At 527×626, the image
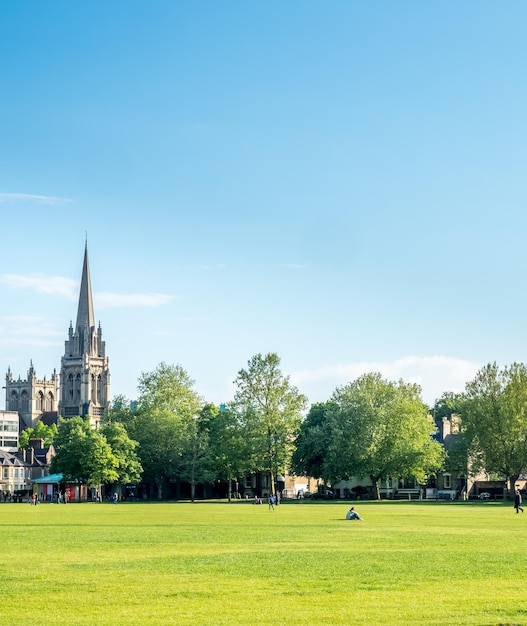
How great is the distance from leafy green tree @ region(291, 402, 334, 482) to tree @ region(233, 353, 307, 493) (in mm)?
2988

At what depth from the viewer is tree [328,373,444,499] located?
120688mm

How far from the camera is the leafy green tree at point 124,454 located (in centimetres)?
13450

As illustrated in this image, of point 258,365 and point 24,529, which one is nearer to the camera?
point 24,529

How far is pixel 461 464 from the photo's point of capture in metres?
125

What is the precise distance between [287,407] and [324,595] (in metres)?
106

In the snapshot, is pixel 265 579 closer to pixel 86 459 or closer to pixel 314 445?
pixel 314 445

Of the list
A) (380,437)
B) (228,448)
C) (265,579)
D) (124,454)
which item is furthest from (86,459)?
(265,579)

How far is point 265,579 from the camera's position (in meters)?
26.4

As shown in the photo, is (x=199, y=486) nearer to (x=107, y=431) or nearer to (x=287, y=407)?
(x=107, y=431)

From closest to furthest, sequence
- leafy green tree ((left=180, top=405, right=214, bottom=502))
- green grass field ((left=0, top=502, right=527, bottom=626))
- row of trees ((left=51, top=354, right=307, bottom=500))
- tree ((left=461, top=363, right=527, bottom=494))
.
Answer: green grass field ((left=0, top=502, right=527, bottom=626)) < tree ((left=461, top=363, right=527, bottom=494)) < row of trees ((left=51, top=354, right=307, bottom=500)) < leafy green tree ((left=180, top=405, right=214, bottom=502))

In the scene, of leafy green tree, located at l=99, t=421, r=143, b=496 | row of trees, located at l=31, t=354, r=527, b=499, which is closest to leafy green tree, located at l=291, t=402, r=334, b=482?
row of trees, located at l=31, t=354, r=527, b=499

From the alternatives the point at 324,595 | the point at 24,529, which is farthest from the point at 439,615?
the point at 24,529

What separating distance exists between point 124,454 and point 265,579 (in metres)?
111

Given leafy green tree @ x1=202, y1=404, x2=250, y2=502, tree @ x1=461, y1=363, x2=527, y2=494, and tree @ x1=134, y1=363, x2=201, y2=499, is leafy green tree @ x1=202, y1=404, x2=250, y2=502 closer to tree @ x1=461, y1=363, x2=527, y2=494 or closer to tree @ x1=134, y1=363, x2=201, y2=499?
tree @ x1=134, y1=363, x2=201, y2=499
